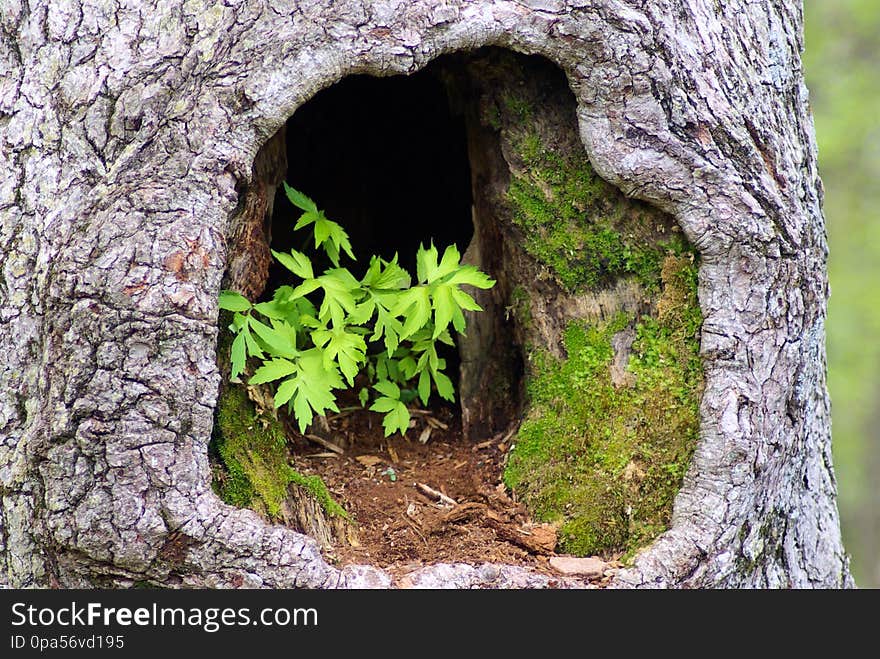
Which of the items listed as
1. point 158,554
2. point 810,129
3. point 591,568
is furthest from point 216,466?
point 810,129

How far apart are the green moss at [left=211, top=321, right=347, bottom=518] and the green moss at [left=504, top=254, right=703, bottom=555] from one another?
35.5 inches

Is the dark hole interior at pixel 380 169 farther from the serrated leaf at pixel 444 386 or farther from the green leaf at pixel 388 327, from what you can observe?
the green leaf at pixel 388 327

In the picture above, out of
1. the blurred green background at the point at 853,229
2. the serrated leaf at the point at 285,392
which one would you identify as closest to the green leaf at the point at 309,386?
the serrated leaf at the point at 285,392

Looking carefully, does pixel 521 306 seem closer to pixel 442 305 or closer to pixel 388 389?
pixel 442 305

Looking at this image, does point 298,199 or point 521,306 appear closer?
point 298,199

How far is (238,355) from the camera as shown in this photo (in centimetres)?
A: 270

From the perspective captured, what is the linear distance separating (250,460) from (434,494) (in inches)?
35.2

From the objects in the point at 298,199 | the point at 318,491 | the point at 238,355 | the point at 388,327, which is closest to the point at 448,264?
the point at 388,327

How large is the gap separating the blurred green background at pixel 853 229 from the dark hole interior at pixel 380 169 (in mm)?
7618

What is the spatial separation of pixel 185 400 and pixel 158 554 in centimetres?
50

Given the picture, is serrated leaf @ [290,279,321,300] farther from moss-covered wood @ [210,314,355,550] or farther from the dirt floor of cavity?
the dirt floor of cavity

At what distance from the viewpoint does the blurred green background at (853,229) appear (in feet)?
33.6

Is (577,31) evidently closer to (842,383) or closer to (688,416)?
(688,416)

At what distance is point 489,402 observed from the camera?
3789 mm
